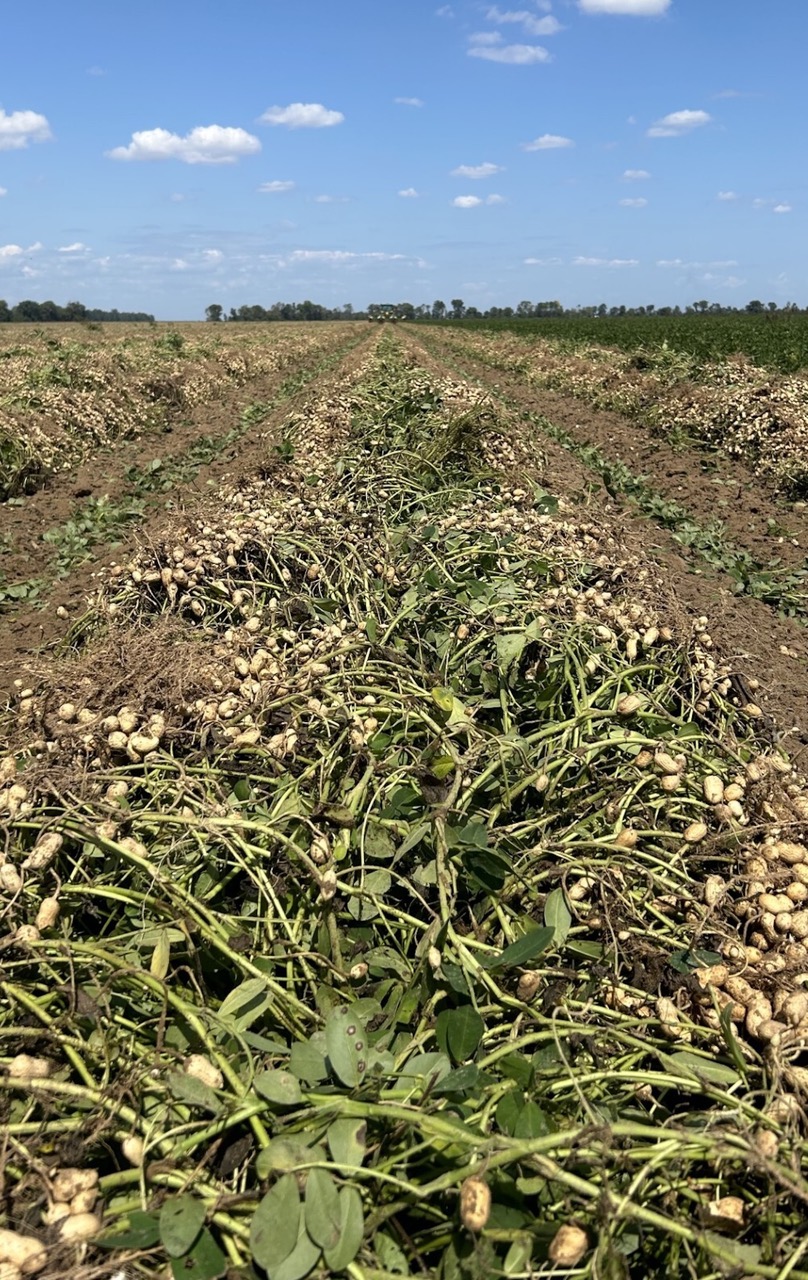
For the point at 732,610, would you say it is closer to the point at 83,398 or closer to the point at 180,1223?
the point at 180,1223

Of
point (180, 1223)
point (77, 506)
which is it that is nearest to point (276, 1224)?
point (180, 1223)

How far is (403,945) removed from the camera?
1.88 meters

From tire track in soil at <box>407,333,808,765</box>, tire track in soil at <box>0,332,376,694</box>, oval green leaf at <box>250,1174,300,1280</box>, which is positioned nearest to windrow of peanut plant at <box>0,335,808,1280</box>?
oval green leaf at <box>250,1174,300,1280</box>

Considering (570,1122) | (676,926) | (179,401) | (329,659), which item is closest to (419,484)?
(329,659)

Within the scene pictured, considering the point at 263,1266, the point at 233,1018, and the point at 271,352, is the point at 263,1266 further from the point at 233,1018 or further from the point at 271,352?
the point at 271,352

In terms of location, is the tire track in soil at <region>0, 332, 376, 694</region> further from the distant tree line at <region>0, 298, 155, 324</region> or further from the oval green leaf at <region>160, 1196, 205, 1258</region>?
the distant tree line at <region>0, 298, 155, 324</region>

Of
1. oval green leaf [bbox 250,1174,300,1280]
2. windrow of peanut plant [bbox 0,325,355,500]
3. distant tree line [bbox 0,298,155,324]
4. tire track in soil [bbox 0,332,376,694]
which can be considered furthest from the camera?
distant tree line [bbox 0,298,155,324]

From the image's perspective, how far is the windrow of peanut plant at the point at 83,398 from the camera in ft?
26.1

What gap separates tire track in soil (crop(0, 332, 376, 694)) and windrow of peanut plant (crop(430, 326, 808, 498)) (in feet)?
16.3

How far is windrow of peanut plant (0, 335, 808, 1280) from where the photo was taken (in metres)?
1.19

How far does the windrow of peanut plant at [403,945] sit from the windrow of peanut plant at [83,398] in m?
5.62

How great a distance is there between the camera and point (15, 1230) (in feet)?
4.01

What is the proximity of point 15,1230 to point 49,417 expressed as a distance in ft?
30.2

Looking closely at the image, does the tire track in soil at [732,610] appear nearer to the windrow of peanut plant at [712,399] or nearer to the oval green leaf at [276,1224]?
the windrow of peanut plant at [712,399]
